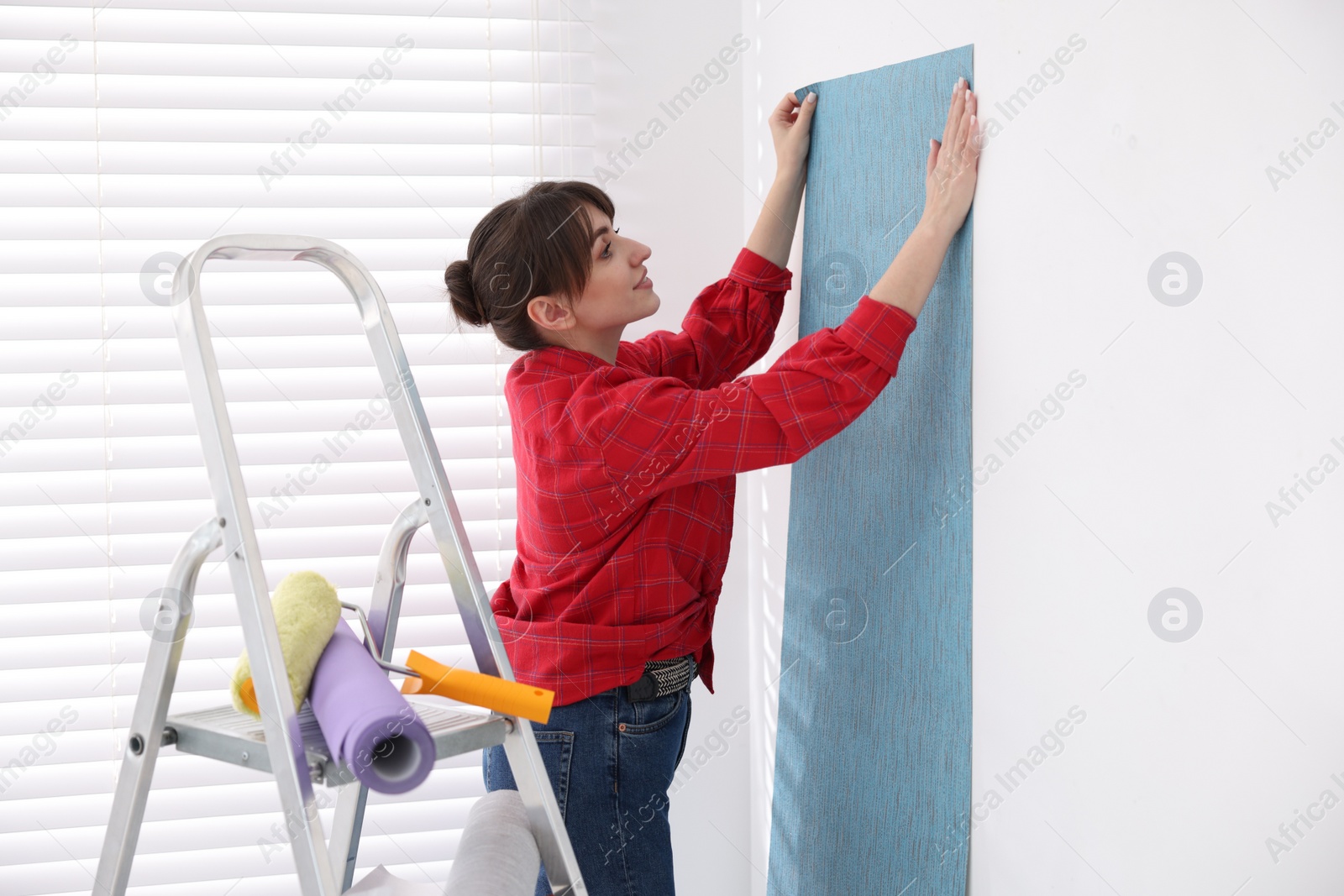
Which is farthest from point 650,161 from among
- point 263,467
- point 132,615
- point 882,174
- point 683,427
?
point 132,615

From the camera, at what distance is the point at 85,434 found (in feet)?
5.37

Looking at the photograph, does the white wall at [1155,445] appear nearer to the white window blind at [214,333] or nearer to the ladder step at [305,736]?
the ladder step at [305,736]

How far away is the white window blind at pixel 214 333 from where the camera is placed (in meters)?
1.62

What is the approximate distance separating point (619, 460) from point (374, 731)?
0.50 metres

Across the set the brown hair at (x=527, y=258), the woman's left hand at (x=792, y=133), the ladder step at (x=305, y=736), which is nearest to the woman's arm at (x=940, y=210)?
the woman's left hand at (x=792, y=133)

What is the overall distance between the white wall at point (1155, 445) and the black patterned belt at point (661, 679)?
406 mm

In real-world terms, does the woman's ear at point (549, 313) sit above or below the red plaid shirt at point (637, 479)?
above

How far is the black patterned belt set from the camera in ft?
4.18

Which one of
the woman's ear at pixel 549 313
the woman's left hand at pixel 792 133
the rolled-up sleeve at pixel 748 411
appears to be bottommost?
the rolled-up sleeve at pixel 748 411

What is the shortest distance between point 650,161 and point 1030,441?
960 millimetres

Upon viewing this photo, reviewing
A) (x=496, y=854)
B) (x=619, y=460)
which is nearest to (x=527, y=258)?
(x=619, y=460)

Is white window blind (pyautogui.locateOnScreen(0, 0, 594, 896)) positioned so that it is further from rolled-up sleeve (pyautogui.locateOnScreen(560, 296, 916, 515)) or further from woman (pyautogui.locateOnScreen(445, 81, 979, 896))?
rolled-up sleeve (pyautogui.locateOnScreen(560, 296, 916, 515))

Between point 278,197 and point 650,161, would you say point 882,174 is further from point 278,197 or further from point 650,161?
point 278,197

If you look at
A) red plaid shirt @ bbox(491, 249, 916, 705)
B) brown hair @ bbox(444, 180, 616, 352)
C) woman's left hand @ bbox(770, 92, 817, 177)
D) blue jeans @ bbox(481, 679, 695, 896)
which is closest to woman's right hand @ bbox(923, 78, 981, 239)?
red plaid shirt @ bbox(491, 249, 916, 705)
